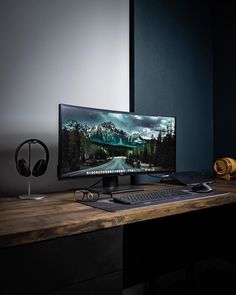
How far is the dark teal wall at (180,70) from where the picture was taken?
7.34ft

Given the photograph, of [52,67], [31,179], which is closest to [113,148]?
[31,179]

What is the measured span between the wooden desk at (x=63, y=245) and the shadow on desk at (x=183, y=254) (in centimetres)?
96

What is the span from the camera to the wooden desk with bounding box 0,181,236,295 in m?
0.92

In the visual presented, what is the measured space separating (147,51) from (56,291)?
1.77 meters

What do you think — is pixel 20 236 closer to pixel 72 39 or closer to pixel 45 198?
pixel 45 198

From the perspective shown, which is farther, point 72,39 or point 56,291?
point 72,39

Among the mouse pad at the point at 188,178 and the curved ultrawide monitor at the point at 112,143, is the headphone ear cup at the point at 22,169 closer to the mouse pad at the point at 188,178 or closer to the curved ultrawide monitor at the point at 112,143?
the curved ultrawide monitor at the point at 112,143

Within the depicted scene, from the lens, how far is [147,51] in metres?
2.26

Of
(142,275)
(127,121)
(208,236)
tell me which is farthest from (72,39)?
(208,236)

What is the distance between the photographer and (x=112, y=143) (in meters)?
1.69

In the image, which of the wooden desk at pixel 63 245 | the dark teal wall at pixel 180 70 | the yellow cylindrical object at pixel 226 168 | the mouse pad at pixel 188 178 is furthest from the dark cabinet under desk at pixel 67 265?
the yellow cylindrical object at pixel 226 168

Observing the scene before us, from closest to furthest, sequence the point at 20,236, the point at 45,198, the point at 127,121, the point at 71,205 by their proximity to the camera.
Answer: the point at 20,236 < the point at 71,205 < the point at 45,198 < the point at 127,121

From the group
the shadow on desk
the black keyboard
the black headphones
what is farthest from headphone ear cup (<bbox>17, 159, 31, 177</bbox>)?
the shadow on desk

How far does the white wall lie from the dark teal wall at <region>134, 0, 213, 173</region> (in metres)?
0.15
